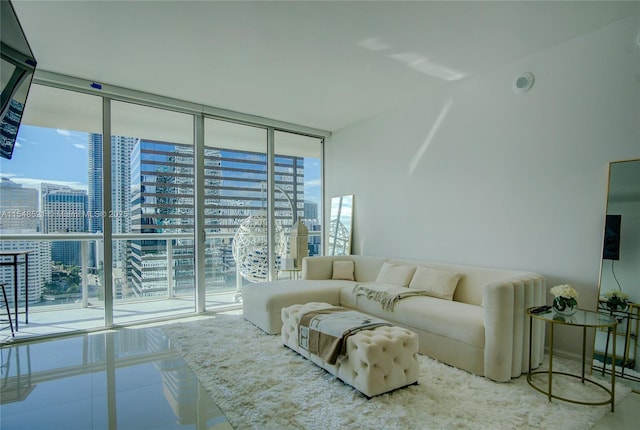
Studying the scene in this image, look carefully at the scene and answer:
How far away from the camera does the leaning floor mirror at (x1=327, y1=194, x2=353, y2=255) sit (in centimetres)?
554

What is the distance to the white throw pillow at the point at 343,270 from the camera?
15.7 ft

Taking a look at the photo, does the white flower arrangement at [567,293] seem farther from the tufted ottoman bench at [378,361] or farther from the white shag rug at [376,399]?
the tufted ottoman bench at [378,361]

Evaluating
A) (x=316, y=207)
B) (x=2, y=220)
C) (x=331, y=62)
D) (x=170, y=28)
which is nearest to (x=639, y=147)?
(x=331, y=62)

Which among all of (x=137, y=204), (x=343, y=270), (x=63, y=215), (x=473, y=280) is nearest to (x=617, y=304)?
(x=473, y=280)

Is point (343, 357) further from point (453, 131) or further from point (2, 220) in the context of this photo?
point (2, 220)

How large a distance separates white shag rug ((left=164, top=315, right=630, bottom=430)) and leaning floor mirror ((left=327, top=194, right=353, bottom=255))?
8.88ft

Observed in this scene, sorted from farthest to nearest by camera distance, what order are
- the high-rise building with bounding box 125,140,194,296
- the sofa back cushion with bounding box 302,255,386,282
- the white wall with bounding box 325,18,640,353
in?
the sofa back cushion with bounding box 302,255,386,282 < the high-rise building with bounding box 125,140,194,296 < the white wall with bounding box 325,18,640,353

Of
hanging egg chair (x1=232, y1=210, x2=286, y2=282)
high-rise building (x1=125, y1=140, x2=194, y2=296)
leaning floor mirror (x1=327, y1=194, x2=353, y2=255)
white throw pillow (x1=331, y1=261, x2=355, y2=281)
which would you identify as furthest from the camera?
leaning floor mirror (x1=327, y1=194, x2=353, y2=255)

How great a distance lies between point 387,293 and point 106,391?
8.46 ft

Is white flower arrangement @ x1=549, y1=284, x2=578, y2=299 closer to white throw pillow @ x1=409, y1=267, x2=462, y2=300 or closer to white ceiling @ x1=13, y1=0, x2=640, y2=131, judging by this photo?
white throw pillow @ x1=409, y1=267, x2=462, y2=300

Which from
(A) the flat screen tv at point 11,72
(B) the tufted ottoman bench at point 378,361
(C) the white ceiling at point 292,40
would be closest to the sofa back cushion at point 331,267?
(B) the tufted ottoman bench at point 378,361

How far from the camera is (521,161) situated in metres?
3.35

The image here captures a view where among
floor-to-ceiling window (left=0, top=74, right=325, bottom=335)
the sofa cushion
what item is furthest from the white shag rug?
floor-to-ceiling window (left=0, top=74, right=325, bottom=335)

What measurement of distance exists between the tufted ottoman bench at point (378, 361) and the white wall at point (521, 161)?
5.52 ft
